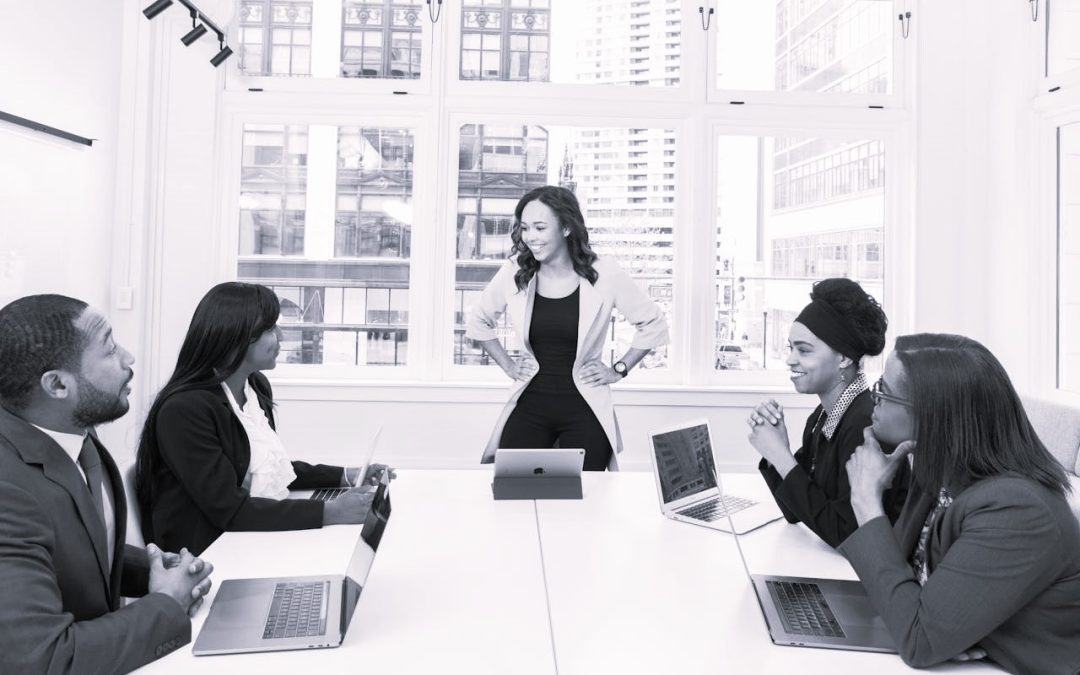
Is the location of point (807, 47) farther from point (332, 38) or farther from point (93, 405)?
point (93, 405)

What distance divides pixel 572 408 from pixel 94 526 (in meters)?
1.81

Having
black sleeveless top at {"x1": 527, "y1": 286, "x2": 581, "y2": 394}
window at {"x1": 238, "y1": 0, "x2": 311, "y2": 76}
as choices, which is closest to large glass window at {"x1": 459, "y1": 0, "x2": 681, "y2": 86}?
window at {"x1": 238, "y1": 0, "x2": 311, "y2": 76}

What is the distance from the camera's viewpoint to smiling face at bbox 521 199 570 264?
9.82ft

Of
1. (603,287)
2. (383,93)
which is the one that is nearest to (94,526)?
(603,287)

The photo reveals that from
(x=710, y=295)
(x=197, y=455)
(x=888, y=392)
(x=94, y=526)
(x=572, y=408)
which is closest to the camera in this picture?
(x=94, y=526)

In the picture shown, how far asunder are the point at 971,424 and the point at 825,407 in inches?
32.4

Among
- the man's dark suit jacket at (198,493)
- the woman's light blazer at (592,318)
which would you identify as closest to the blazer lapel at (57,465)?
the man's dark suit jacket at (198,493)

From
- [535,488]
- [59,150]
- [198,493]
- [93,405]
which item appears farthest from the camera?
[59,150]

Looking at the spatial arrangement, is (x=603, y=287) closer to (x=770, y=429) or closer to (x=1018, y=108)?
(x=770, y=429)

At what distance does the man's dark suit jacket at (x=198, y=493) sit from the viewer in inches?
74.4

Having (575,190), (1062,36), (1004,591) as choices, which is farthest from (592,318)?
(1062,36)

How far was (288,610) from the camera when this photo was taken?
4.62 feet

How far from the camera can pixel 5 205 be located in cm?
295

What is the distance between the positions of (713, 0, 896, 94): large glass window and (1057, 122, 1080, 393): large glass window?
0.89 meters
